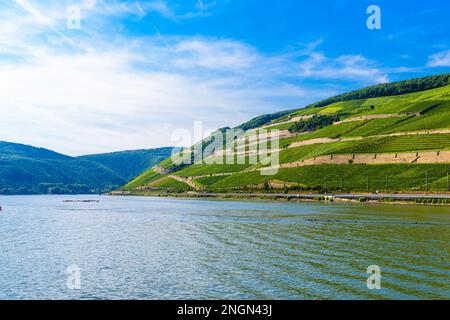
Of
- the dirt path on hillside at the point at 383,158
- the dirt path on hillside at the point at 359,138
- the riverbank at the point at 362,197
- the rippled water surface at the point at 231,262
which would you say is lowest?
the rippled water surface at the point at 231,262

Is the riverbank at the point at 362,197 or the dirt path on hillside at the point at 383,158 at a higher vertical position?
the dirt path on hillside at the point at 383,158

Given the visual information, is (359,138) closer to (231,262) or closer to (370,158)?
(370,158)

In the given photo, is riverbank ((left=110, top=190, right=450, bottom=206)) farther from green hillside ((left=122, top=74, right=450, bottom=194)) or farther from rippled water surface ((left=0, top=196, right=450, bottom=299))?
rippled water surface ((left=0, top=196, right=450, bottom=299))

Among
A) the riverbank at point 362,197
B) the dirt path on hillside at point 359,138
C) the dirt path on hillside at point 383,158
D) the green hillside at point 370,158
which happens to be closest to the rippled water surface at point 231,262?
the riverbank at point 362,197

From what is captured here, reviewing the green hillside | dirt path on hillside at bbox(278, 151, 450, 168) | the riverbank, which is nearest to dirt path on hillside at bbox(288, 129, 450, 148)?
the green hillside

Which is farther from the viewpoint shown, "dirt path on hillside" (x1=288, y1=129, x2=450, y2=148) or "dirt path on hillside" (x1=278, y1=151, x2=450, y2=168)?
"dirt path on hillside" (x1=288, y1=129, x2=450, y2=148)

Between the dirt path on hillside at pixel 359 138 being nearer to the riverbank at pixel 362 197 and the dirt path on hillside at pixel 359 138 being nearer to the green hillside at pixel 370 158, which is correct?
the green hillside at pixel 370 158

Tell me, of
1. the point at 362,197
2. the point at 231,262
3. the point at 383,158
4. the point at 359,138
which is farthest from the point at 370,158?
the point at 231,262

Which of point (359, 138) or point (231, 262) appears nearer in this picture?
point (231, 262)

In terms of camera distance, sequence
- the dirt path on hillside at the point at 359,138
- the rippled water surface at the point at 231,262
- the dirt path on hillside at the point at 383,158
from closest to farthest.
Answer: the rippled water surface at the point at 231,262, the dirt path on hillside at the point at 383,158, the dirt path on hillside at the point at 359,138

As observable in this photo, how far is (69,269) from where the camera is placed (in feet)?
97.0

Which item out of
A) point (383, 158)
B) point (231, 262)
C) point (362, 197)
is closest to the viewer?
point (231, 262)
